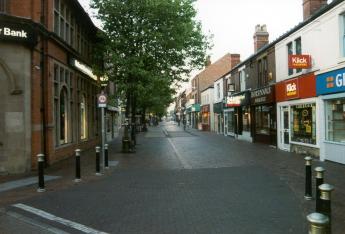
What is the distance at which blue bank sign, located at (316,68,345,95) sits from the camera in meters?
14.8

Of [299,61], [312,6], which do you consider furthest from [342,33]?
[312,6]

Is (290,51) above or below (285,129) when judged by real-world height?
above

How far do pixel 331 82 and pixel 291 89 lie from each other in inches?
169

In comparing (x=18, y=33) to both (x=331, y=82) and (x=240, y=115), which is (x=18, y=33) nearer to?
(x=331, y=82)

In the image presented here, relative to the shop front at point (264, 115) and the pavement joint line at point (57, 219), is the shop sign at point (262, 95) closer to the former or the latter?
the shop front at point (264, 115)

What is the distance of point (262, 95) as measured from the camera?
81.3 feet

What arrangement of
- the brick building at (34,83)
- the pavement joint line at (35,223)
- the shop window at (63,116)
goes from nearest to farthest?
the pavement joint line at (35,223) < the brick building at (34,83) < the shop window at (63,116)

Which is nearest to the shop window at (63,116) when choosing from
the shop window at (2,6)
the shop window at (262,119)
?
the shop window at (2,6)

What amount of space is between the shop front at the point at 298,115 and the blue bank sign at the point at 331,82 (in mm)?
626

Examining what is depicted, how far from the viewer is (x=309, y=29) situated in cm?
1791

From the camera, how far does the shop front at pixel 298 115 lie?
17.7 m

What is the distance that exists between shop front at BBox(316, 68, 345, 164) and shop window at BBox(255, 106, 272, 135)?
777 cm

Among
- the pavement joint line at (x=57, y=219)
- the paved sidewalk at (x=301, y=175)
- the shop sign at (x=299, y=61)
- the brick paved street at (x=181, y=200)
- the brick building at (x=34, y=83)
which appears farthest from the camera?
the shop sign at (x=299, y=61)

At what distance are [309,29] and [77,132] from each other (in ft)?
41.8
